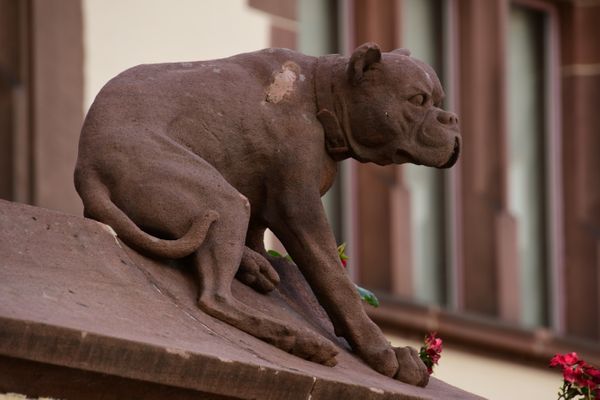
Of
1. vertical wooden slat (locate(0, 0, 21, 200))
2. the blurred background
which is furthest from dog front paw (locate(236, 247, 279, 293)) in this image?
vertical wooden slat (locate(0, 0, 21, 200))

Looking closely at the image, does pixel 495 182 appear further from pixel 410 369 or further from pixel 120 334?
pixel 120 334

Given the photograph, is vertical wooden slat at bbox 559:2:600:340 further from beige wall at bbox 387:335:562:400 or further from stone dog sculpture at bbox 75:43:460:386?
stone dog sculpture at bbox 75:43:460:386

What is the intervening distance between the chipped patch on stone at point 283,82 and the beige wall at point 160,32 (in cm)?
596

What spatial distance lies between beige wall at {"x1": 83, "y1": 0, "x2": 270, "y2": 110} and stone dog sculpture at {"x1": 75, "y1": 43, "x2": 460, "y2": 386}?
19.6 ft

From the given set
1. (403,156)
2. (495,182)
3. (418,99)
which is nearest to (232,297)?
(403,156)

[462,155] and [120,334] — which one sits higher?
[120,334]

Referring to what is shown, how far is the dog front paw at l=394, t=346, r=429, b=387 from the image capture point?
6.48 metres

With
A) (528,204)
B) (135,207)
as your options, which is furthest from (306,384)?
(528,204)

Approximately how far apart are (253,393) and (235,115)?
2.62 ft

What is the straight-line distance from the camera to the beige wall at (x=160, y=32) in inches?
507

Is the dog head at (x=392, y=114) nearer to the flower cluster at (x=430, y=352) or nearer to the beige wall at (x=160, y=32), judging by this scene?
the flower cluster at (x=430, y=352)

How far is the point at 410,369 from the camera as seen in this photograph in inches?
256

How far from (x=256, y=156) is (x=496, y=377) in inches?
338

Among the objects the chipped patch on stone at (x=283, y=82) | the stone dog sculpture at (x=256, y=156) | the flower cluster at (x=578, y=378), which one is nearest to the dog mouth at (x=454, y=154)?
the stone dog sculpture at (x=256, y=156)
